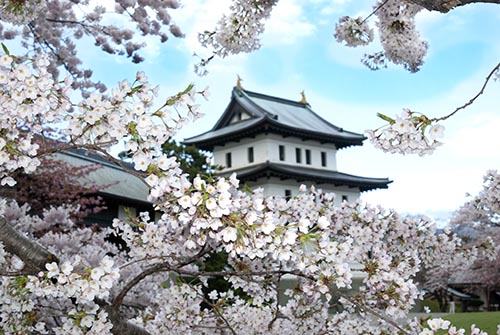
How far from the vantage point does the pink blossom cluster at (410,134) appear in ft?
10.3

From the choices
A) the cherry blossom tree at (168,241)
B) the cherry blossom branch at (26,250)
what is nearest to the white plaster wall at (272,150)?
the cherry blossom tree at (168,241)

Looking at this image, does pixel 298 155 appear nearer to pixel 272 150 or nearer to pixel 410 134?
pixel 272 150

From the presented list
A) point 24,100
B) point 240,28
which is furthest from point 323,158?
point 24,100

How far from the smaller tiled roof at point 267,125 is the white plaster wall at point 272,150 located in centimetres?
44

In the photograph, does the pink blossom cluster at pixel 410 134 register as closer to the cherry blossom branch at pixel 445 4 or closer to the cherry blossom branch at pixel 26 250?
the cherry blossom branch at pixel 445 4

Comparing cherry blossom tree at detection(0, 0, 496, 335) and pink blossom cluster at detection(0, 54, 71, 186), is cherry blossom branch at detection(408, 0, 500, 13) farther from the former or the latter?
pink blossom cluster at detection(0, 54, 71, 186)

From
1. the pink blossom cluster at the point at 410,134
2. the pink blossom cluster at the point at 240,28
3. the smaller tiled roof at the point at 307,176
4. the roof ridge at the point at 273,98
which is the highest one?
the roof ridge at the point at 273,98

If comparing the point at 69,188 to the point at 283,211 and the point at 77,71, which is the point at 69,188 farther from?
the point at 283,211

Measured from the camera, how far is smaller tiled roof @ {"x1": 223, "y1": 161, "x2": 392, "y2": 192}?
1023 inches

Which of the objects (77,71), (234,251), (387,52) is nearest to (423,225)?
(387,52)

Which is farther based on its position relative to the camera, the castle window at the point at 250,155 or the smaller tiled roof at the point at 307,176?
the castle window at the point at 250,155

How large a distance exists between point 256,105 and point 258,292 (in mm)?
25902

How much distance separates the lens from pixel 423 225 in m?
5.85

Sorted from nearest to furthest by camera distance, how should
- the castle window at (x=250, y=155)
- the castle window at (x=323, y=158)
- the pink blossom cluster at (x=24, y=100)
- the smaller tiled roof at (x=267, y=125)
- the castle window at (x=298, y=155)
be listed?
the pink blossom cluster at (x=24, y=100), the smaller tiled roof at (x=267, y=125), the castle window at (x=250, y=155), the castle window at (x=298, y=155), the castle window at (x=323, y=158)
